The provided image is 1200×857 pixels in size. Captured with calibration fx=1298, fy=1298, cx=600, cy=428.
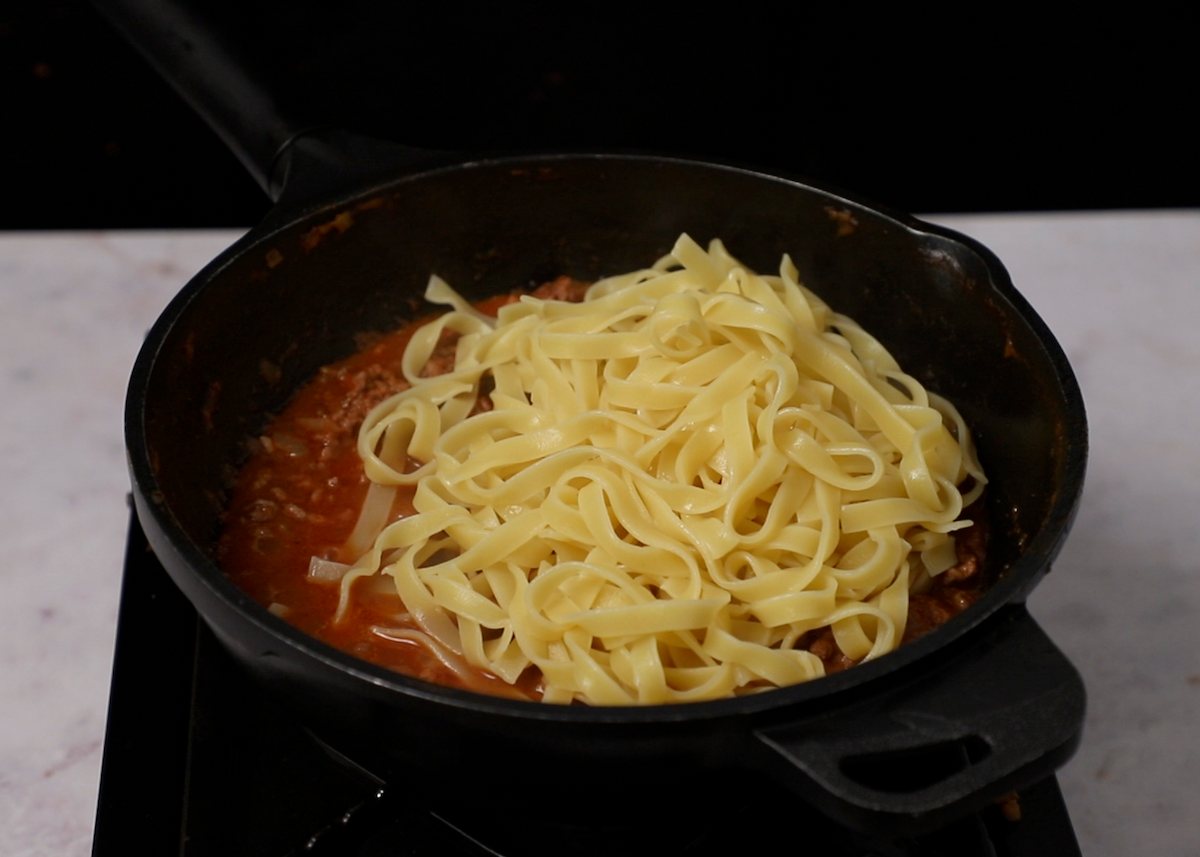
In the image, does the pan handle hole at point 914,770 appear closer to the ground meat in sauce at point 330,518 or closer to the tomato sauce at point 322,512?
the ground meat in sauce at point 330,518

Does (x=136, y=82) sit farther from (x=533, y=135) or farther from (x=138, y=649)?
(x=138, y=649)

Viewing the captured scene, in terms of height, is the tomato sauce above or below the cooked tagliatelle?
below

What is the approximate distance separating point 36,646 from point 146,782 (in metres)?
0.51

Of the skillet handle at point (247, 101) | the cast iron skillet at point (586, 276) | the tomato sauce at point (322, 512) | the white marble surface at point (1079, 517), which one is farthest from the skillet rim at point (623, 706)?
the white marble surface at point (1079, 517)

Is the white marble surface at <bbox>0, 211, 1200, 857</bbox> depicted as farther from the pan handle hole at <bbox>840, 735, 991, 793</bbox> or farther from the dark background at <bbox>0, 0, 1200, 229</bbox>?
the dark background at <bbox>0, 0, 1200, 229</bbox>

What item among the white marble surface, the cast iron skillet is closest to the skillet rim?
the cast iron skillet

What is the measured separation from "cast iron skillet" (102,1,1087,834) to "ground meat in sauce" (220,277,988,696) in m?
0.05

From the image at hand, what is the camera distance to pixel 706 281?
212 centimetres

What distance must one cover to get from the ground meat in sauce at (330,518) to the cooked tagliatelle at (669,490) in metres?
0.04

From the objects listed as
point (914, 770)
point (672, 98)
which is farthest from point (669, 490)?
point (672, 98)

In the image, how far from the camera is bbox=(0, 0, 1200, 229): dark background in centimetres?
403

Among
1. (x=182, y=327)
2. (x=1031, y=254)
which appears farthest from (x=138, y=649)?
(x=1031, y=254)

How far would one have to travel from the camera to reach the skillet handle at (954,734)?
1.22 meters

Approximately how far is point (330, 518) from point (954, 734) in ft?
3.38
